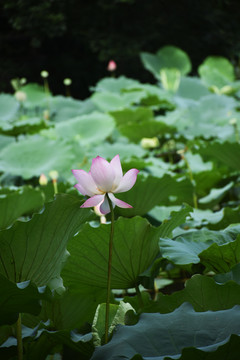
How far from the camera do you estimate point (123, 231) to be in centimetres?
92

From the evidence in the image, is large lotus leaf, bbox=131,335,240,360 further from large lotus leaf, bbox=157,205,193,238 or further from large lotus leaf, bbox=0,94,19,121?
large lotus leaf, bbox=0,94,19,121

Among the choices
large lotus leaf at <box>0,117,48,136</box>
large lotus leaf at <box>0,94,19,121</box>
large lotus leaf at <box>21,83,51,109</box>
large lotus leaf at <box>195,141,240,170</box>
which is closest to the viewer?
large lotus leaf at <box>195,141,240,170</box>

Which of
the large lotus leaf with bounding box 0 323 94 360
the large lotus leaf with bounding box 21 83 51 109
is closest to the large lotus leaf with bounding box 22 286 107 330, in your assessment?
the large lotus leaf with bounding box 0 323 94 360

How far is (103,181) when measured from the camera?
0.72 metres

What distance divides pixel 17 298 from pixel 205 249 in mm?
301

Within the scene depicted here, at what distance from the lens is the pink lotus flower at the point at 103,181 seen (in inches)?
28.2

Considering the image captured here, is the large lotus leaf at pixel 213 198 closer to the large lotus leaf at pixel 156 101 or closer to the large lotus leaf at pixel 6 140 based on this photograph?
the large lotus leaf at pixel 6 140

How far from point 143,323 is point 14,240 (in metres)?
0.21

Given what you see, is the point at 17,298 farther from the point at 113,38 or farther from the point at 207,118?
the point at 113,38

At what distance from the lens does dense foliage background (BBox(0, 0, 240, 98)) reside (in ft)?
20.4

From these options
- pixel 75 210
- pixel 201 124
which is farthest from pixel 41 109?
pixel 75 210

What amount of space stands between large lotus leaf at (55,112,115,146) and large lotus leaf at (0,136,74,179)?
450mm

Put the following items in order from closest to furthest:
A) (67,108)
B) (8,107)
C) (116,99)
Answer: (116,99) < (8,107) < (67,108)

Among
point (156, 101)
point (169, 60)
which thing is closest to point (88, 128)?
point (156, 101)
